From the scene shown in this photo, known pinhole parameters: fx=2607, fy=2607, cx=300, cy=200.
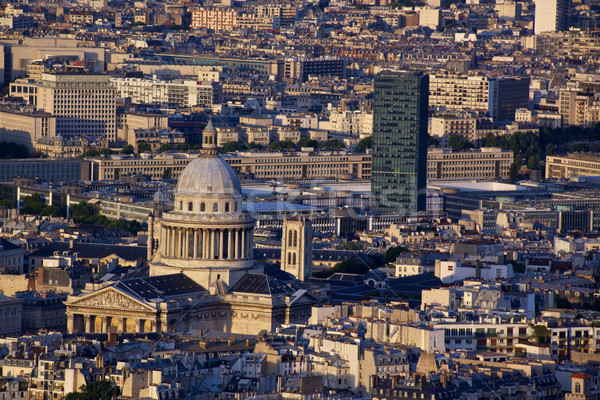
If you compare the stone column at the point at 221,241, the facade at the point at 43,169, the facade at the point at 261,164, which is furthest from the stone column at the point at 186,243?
the facade at the point at 261,164

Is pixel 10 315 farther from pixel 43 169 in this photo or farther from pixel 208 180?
pixel 43 169

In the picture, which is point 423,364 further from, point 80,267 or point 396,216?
point 396,216

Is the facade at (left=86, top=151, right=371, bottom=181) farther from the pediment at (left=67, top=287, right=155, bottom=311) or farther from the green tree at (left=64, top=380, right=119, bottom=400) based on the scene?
the green tree at (left=64, top=380, right=119, bottom=400)

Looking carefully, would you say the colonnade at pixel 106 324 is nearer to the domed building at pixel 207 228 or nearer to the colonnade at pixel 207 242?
the domed building at pixel 207 228

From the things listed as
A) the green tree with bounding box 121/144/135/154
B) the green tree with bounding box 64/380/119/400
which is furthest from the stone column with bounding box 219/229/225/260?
the green tree with bounding box 121/144/135/154

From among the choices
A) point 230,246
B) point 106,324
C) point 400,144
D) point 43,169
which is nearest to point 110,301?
point 106,324
